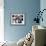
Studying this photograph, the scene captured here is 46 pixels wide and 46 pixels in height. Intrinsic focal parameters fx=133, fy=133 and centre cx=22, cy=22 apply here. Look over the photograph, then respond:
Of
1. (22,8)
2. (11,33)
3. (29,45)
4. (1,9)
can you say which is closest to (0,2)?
(1,9)

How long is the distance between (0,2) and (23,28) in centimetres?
145

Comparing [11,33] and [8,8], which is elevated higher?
[8,8]

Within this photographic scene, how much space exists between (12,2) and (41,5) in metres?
1.19

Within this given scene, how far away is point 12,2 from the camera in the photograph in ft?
18.0

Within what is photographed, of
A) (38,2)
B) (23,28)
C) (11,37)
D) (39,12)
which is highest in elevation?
(38,2)

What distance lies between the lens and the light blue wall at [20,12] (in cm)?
548

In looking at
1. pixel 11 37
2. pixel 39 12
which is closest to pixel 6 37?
pixel 11 37

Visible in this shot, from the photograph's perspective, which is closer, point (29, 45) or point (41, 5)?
point (29, 45)

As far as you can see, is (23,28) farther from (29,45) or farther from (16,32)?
(29,45)

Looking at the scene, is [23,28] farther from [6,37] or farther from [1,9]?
[1,9]

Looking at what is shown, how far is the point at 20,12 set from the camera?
5.51 meters

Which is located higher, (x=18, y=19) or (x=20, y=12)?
(x=20, y=12)

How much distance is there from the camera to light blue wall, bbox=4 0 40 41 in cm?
548

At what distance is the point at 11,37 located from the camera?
5523 mm
